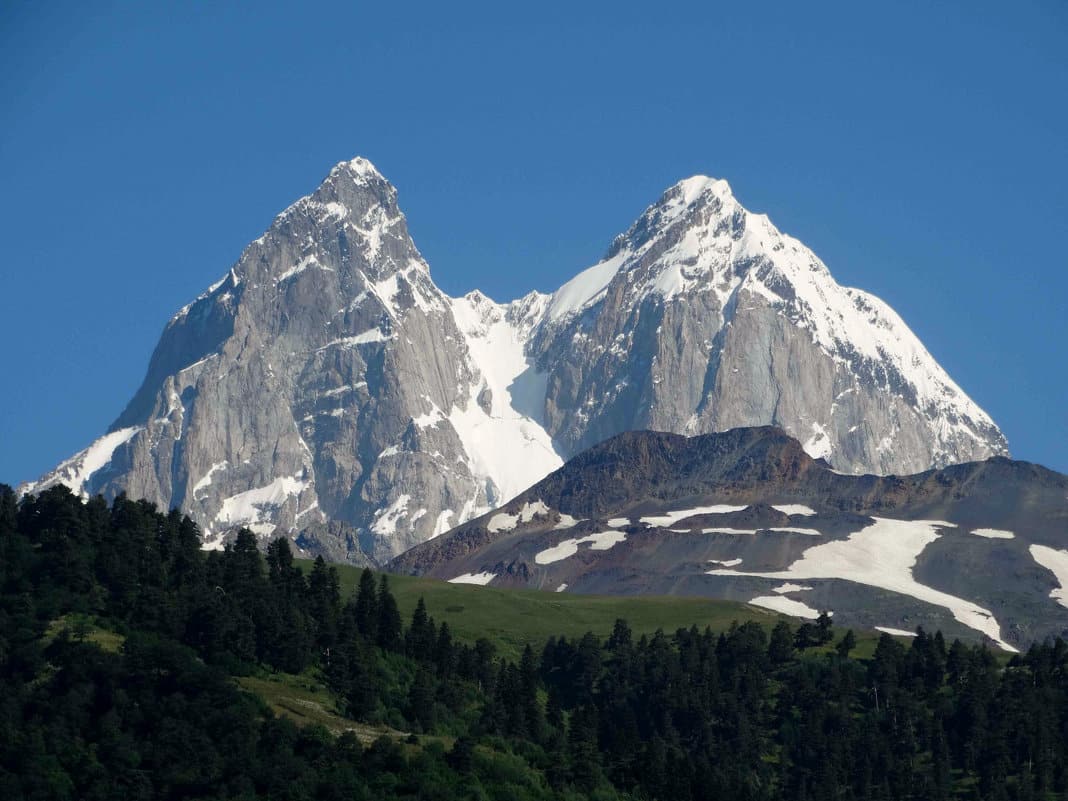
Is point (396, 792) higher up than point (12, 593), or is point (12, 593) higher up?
point (12, 593)

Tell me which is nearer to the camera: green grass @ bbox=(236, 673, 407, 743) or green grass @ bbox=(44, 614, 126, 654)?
green grass @ bbox=(236, 673, 407, 743)

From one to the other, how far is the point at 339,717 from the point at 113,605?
25569 mm

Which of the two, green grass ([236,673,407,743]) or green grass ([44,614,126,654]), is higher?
green grass ([44,614,126,654])

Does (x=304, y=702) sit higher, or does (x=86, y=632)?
(x=86, y=632)

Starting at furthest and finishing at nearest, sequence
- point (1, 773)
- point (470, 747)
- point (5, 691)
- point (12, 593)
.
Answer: point (12, 593) < point (470, 747) < point (5, 691) < point (1, 773)

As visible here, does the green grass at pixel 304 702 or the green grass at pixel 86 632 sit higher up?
the green grass at pixel 86 632

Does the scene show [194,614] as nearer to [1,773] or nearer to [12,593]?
[12,593]

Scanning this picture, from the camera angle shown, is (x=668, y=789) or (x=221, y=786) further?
(x=668, y=789)

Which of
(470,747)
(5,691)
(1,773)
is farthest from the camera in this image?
(470,747)

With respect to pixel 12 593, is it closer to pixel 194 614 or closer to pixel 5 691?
pixel 194 614

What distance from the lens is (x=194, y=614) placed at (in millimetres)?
199000

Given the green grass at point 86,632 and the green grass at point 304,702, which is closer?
the green grass at point 304,702

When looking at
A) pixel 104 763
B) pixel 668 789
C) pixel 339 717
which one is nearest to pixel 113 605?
pixel 339 717

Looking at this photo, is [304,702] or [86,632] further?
[304,702]
